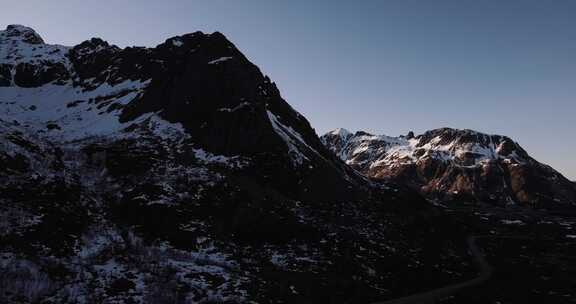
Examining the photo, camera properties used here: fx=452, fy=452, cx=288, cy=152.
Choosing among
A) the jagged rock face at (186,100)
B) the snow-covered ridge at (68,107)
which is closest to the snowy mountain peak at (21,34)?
the jagged rock face at (186,100)

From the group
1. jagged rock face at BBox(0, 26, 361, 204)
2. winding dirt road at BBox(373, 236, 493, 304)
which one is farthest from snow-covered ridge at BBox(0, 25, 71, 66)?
winding dirt road at BBox(373, 236, 493, 304)

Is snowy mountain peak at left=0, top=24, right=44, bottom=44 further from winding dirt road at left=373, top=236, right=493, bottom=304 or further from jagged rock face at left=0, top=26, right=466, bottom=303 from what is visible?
winding dirt road at left=373, top=236, right=493, bottom=304

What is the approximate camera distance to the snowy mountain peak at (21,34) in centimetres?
17070

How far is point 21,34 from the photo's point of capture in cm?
17362

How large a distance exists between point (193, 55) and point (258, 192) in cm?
4981

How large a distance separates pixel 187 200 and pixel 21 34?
461ft

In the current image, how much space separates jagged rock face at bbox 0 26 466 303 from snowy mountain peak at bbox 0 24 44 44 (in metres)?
41.5

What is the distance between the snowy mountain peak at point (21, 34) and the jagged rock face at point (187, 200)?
41508 millimetres

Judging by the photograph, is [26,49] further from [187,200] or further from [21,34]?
[187,200]

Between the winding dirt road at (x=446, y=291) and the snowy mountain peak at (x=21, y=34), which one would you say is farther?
the snowy mountain peak at (x=21, y=34)

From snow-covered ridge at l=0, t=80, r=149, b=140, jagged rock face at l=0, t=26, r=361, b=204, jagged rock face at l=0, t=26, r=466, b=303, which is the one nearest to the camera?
jagged rock face at l=0, t=26, r=466, b=303

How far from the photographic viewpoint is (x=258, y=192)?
83.8 m

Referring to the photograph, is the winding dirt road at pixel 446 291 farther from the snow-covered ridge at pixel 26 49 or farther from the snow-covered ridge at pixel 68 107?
the snow-covered ridge at pixel 26 49

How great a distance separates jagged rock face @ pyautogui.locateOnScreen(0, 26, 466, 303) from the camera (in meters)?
51.8
